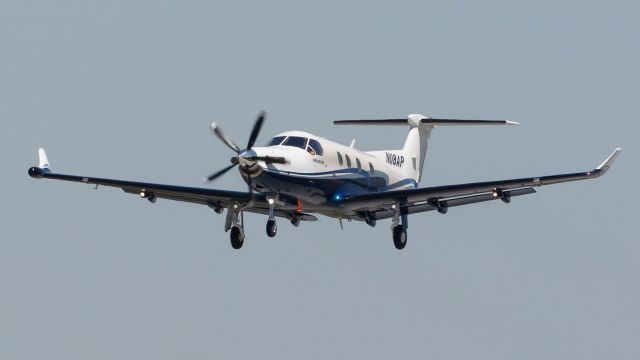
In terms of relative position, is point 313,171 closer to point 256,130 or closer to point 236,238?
point 256,130

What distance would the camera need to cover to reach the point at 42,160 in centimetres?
4869

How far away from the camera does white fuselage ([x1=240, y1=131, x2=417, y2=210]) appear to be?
1734 inches

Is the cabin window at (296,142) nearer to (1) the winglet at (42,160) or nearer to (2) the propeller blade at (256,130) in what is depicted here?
(2) the propeller blade at (256,130)

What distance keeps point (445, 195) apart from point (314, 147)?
5.48m

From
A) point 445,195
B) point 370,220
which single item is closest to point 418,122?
point 370,220

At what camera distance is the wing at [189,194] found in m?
46.1

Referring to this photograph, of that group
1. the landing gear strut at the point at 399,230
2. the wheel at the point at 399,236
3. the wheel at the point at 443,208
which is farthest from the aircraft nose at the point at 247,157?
the wheel at the point at 443,208

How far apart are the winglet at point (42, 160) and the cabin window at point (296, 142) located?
10.4 metres

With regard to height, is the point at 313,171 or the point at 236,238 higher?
the point at 313,171

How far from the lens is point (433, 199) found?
47.1 meters

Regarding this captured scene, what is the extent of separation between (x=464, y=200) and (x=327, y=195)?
560 cm

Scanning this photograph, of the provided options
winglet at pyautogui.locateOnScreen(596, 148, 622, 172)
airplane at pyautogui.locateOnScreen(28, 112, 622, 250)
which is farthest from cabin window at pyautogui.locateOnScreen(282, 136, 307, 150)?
winglet at pyautogui.locateOnScreen(596, 148, 622, 172)

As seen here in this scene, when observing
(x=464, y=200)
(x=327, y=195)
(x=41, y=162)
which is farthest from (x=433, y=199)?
(x=41, y=162)

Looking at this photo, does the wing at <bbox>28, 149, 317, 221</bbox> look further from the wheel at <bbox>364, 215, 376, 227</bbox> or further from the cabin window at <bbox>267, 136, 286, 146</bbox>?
the wheel at <bbox>364, 215, 376, 227</bbox>
